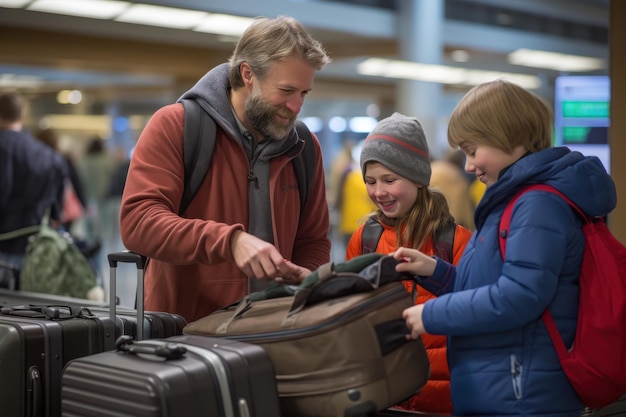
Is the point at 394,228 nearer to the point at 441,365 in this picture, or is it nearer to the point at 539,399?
the point at 441,365

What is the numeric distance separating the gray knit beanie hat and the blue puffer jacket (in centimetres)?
59

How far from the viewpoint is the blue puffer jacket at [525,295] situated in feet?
5.77

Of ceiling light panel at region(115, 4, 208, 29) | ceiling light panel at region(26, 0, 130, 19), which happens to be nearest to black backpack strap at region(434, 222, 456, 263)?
ceiling light panel at region(26, 0, 130, 19)

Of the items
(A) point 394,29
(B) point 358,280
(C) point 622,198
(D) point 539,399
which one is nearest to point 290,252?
(B) point 358,280

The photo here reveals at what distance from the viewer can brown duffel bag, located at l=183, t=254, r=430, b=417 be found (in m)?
1.81

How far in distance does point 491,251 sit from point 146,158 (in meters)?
0.97

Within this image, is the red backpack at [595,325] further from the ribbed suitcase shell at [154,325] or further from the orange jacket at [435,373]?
the ribbed suitcase shell at [154,325]

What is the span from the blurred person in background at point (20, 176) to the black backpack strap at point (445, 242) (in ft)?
11.8

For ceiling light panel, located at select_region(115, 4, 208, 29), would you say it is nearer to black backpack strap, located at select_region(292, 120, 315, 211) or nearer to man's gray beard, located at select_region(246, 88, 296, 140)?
black backpack strap, located at select_region(292, 120, 315, 211)

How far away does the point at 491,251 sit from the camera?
1.87 metres

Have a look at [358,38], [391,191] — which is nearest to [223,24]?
[358,38]

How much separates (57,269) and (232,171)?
7.74 feet

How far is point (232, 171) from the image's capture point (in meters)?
2.47

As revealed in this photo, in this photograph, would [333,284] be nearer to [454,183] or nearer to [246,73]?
[246,73]
